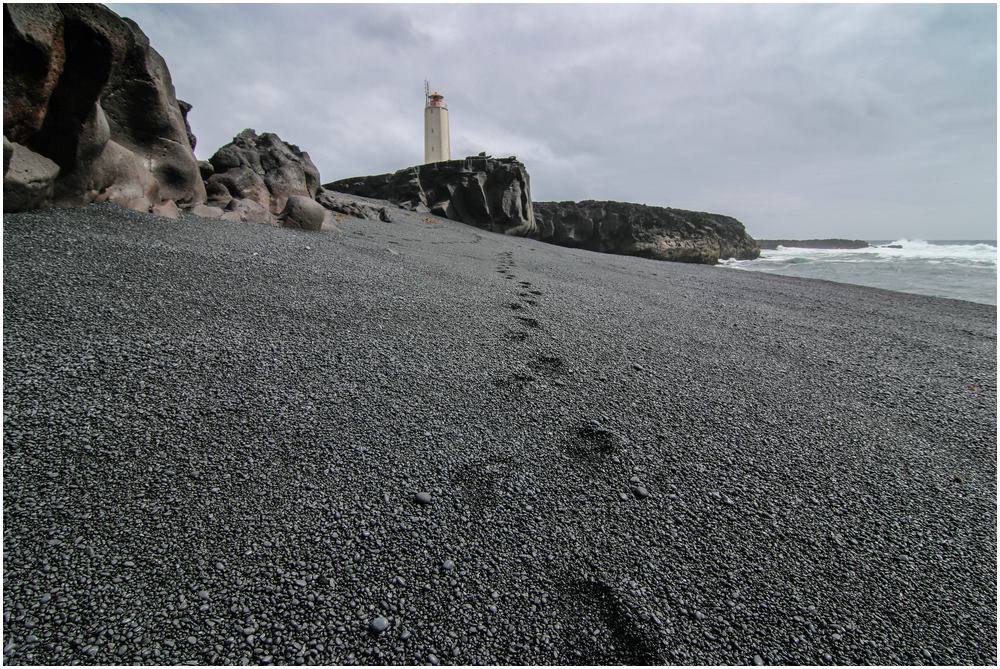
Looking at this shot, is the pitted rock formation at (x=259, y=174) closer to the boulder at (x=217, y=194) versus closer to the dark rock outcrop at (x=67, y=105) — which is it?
the boulder at (x=217, y=194)

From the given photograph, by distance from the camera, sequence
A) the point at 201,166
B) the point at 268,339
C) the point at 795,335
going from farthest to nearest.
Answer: the point at 201,166
the point at 795,335
the point at 268,339

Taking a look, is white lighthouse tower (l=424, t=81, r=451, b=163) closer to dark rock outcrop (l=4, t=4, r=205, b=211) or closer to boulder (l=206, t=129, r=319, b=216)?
boulder (l=206, t=129, r=319, b=216)

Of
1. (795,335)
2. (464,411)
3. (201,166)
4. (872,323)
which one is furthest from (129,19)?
(872,323)

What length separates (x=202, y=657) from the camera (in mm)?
1225

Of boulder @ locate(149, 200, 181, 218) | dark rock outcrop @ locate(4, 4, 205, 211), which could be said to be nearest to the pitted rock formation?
boulder @ locate(149, 200, 181, 218)

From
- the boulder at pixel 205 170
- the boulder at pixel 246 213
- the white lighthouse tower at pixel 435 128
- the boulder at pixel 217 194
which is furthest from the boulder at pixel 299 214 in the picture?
the white lighthouse tower at pixel 435 128

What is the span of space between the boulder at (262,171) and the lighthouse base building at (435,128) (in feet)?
92.6

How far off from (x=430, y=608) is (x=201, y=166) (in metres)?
9.20

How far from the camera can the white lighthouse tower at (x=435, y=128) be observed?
37781 mm

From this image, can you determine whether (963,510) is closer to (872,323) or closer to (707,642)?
(707,642)

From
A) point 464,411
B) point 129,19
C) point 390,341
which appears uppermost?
point 129,19

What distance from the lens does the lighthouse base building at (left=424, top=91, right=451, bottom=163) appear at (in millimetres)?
37781

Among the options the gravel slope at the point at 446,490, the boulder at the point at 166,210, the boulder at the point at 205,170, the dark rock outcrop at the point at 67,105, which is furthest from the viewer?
the boulder at the point at 205,170

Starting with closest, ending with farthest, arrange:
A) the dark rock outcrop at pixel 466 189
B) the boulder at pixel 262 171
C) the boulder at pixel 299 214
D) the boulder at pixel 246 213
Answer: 1. the boulder at pixel 246 213
2. the boulder at pixel 299 214
3. the boulder at pixel 262 171
4. the dark rock outcrop at pixel 466 189
